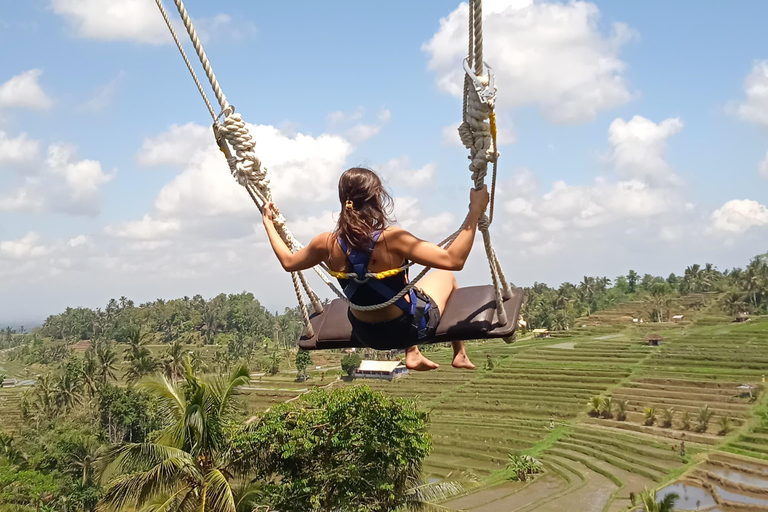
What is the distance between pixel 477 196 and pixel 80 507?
2265 centimetres

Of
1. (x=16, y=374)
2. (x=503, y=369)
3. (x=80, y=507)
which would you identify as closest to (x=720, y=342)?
(x=503, y=369)

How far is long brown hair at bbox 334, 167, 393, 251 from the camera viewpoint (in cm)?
255

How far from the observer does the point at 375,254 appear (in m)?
2.61

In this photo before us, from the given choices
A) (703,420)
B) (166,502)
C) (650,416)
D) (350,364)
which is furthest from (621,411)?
(166,502)

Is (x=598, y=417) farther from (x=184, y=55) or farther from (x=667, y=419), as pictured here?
(x=184, y=55)

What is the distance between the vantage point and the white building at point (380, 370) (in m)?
46.7

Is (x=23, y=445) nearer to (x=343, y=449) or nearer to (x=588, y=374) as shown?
(x=343, y=449)

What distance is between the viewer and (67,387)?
32.9m

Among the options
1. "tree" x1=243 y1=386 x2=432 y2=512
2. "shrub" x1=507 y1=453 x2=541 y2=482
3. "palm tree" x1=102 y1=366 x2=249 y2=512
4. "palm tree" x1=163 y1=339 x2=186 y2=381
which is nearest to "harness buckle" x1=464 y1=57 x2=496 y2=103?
"palm tree" x1=102 y1=366 x2=249 y2=512

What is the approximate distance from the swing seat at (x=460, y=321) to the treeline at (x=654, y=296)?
50.3 metres

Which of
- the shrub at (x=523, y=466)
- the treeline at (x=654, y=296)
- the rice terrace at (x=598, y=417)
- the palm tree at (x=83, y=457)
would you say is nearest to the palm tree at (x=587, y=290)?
the treeline at (x=654, y=296)

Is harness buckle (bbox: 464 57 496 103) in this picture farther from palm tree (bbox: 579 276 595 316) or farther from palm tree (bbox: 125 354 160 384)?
palm tree (bbox: 579 276 595 316)

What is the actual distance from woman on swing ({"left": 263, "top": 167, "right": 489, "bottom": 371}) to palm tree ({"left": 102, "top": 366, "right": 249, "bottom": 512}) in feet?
12.8

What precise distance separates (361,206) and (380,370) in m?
45.5
